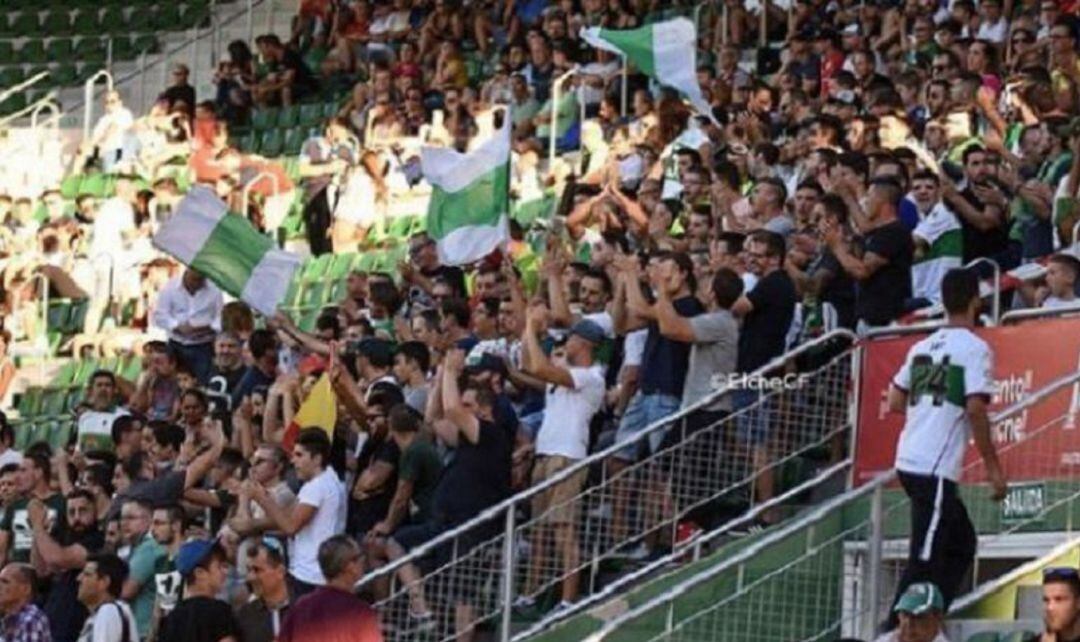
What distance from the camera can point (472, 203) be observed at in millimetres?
21781

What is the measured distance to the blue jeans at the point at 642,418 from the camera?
1802 centimetres

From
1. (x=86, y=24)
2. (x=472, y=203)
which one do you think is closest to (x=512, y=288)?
(x=472, y=203)

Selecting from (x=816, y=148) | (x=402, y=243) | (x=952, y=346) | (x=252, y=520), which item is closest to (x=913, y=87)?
(x=816, y=148)

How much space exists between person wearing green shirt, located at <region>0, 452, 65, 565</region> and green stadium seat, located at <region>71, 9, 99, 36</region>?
1596 centimetres

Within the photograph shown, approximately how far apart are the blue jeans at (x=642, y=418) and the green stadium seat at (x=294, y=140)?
42.7 feet

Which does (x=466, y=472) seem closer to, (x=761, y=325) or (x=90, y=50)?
(x=761, y=325)

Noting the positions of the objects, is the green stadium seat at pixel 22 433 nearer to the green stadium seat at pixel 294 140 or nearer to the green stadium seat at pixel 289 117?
the green stadium seat at pixel 294 140

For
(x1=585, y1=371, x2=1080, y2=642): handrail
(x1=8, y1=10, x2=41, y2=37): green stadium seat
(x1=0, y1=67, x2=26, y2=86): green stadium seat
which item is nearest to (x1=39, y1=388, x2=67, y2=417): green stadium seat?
(x1=0, y1=67, x2=26, y2=86): green stadium seat

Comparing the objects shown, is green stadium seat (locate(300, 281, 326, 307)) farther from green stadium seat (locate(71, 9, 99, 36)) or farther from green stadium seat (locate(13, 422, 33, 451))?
green stadium seat (locate(71, 9, 99, 36))

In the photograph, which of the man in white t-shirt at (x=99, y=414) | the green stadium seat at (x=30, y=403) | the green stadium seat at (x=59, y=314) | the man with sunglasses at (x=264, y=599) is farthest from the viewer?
the green stadium seat at (x=59, y=314)

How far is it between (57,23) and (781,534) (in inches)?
854

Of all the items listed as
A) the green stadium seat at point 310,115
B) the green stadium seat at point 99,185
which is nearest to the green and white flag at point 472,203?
the green stadium seat at point 99,185

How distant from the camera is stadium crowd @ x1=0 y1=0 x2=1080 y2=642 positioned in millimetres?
18062

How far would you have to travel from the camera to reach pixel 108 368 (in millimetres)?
26250
